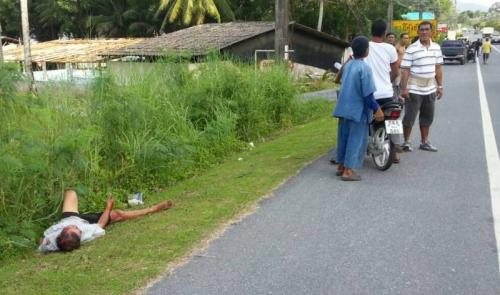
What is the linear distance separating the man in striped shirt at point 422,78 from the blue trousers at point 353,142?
66.4 inches

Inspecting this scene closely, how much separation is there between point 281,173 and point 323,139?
2738 millimetres

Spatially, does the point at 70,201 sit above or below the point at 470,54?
below

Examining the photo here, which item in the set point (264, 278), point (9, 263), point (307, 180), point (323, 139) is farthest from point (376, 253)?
point (323, 139)

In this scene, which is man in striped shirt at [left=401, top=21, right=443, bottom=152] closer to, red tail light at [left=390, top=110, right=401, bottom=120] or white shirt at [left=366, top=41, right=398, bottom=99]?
white shirt at [left=366, top=41, right=398, bottom=99]

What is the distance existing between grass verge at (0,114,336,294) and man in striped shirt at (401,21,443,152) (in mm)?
1564

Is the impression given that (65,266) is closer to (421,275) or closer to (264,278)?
(264,278)

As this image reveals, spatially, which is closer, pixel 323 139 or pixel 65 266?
pixel 65 266

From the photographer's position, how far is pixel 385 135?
7293 millimetres

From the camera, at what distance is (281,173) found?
7438 millimetres

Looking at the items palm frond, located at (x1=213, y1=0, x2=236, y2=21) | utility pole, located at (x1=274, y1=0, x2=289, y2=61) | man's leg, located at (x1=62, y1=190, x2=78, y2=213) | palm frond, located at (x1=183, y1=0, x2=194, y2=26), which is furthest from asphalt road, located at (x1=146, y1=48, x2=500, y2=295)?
palm frond, located at (x1=213, y1=0, x2=236, y2=21)

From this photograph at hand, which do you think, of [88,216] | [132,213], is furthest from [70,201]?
[132,213]

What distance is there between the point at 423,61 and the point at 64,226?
5.37 m

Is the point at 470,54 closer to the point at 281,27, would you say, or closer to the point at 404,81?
the point at 281,27

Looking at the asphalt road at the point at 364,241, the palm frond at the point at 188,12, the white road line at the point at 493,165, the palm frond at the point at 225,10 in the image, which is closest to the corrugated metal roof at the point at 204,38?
the palm frond at the point at 188,12
